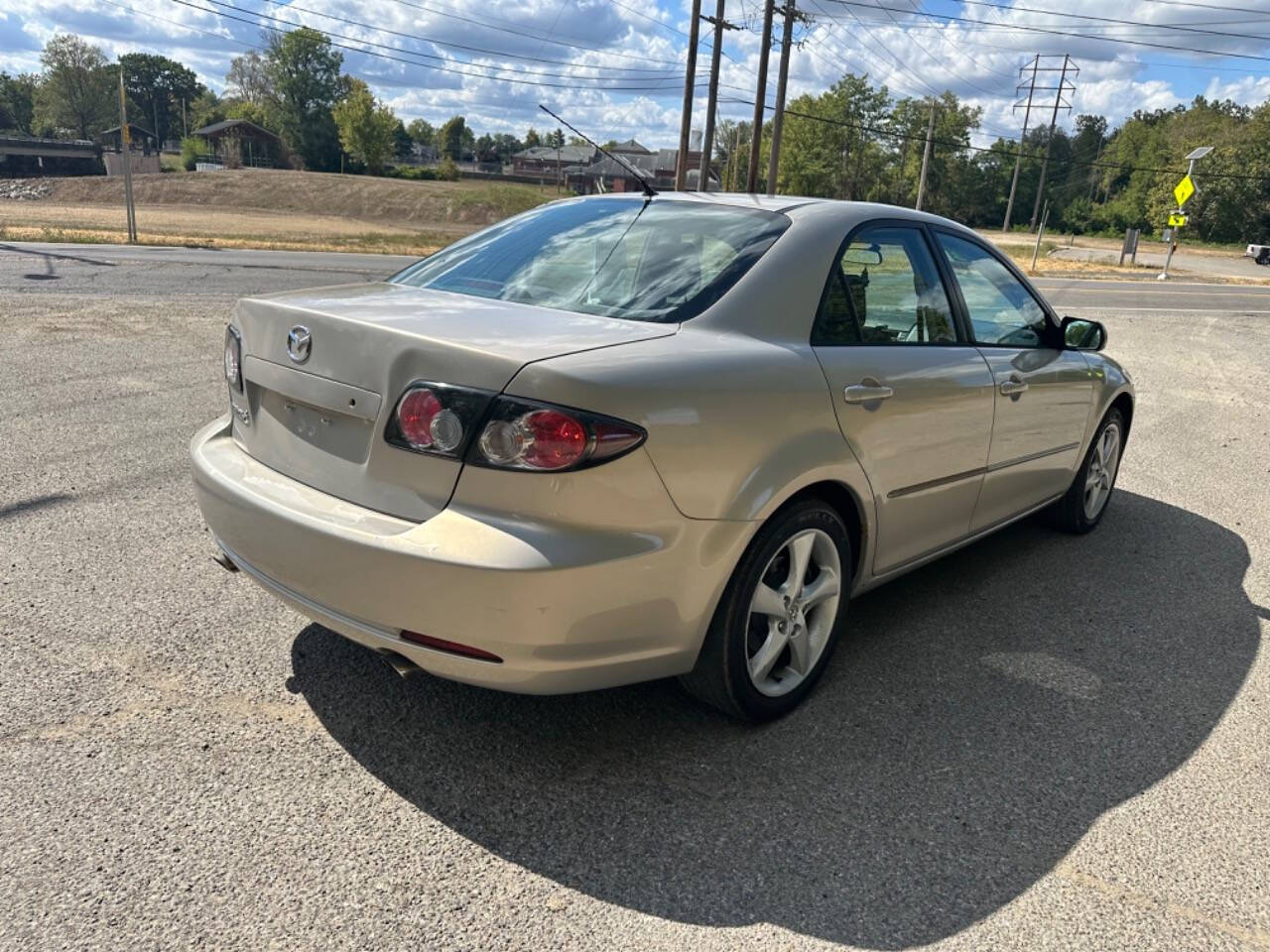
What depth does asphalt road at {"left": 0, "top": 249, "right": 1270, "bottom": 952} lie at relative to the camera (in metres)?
2.20

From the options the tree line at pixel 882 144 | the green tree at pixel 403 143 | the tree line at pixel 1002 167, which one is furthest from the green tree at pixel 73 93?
the tree line at pixel 1002 167

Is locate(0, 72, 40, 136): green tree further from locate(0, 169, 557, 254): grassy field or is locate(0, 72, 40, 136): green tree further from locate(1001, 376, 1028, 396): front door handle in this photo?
locate(1001, 376, 1028, 396): front door handle

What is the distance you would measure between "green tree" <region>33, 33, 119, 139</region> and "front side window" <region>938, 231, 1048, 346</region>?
438 feet

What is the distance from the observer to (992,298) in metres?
4.20

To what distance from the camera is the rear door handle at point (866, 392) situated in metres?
3.07

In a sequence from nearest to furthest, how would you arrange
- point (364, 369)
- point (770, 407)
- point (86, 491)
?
point (364, 369) < point (770, 407) < point (86, 491)

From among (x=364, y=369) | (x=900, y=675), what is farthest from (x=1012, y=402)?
(x=364, y=369)

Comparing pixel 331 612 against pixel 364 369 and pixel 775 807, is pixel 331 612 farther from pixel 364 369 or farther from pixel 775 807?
pixel 775 807

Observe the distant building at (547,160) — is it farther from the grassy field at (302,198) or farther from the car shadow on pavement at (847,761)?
the car shadow on pavement at (847,761)

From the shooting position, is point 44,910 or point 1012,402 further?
point 1012,402

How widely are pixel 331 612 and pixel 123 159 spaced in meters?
25.6

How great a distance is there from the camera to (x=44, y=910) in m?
2.09

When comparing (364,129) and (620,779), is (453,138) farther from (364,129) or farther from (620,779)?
(620,779)

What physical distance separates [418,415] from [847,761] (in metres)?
1.63
